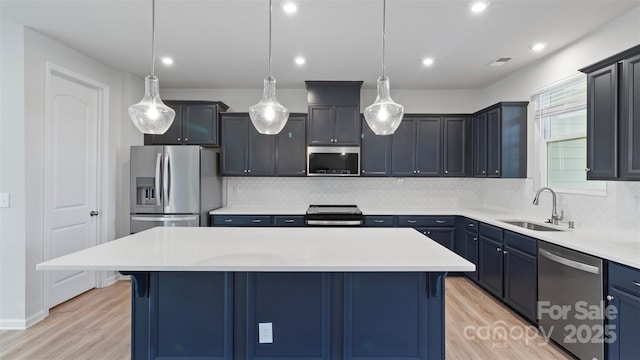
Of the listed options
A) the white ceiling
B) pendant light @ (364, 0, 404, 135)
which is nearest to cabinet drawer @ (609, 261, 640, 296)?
pendant light @ (364, 0, 404, 135)

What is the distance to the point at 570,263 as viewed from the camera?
96.4 inches

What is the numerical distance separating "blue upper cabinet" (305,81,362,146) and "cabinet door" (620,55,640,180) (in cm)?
287

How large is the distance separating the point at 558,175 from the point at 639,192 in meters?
0.98

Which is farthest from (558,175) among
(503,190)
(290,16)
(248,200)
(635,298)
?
(248,200)

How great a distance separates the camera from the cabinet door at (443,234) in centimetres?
444

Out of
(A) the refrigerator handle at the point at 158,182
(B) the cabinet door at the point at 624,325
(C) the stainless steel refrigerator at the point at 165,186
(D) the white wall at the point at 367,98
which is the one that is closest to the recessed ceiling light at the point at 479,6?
(B) the cabinet door at the point at 624,325

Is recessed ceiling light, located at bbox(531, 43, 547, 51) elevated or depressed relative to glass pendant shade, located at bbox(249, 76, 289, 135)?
elevated

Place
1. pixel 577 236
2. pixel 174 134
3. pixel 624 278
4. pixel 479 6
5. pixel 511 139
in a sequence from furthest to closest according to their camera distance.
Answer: pixel 174 134, pixel 511 139, pixel 577 236, pixel 479 6, pixel 624 278

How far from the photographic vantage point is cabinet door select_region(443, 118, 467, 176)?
480 cm

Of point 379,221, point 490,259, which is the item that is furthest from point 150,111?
point 490,259

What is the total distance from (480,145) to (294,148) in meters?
2.61

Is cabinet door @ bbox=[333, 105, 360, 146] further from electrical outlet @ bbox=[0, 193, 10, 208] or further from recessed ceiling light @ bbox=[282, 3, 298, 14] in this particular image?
electrical outlet @ bbox=[0, 193, 10, 208]

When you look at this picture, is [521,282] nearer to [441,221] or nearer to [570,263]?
[570,263]

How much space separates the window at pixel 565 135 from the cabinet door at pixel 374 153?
189 centimetres
